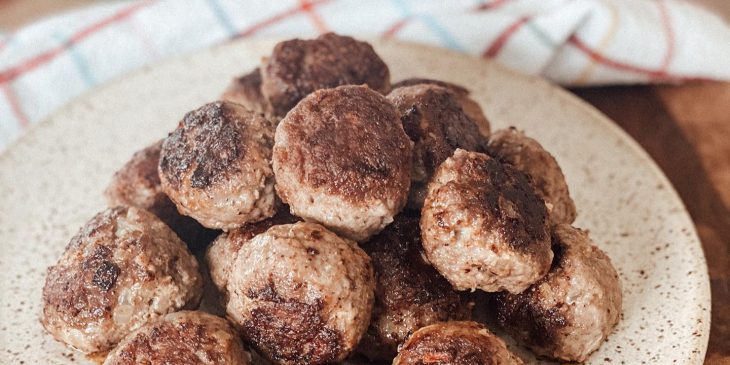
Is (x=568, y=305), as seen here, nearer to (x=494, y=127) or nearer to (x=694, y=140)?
(x=494, y=127)

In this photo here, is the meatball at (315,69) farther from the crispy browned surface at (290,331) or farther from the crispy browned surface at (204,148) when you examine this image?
the crispy browned surface at (290,331)

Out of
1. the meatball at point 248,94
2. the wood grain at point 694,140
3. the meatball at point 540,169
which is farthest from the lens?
the wood grain at point 694,140

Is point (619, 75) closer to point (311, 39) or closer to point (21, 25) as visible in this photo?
point (311, 39)

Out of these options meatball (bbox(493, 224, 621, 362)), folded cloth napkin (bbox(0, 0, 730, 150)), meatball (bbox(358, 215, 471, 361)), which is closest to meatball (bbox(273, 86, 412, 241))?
meatball (bbox(358, 215, 471, 361))

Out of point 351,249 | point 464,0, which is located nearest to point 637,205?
point 351,249

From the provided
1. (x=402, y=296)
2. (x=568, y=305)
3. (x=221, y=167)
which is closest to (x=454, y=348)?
(x=402, y=296)

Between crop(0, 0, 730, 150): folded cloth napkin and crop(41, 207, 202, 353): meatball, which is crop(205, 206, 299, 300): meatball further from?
crop(0, 0, 730, 150): folded cloth napkin

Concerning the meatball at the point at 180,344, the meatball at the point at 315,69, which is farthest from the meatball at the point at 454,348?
the meatball at the point at 315,69
